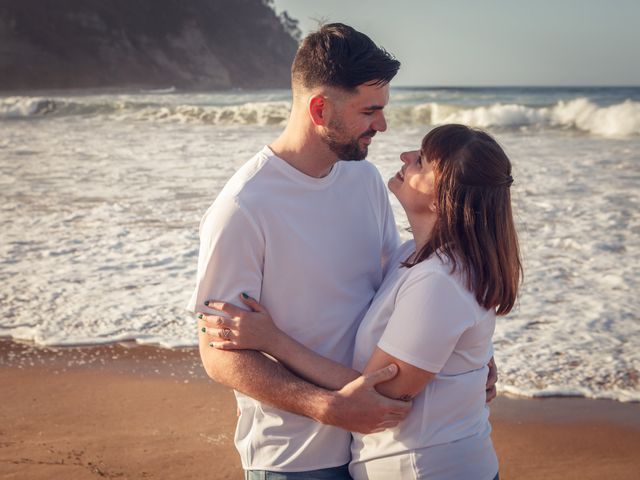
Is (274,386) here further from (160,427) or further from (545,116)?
(545,116)

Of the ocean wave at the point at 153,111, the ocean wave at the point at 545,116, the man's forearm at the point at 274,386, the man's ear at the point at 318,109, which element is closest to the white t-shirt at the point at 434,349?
the man's forearm at the point at 274,386

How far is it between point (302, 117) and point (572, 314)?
3.39 metres

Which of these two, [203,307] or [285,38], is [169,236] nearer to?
[203,307]

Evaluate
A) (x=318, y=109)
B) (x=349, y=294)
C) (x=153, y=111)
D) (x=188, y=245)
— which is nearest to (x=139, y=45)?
A: (x=153, y=111)

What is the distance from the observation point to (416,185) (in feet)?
6.77

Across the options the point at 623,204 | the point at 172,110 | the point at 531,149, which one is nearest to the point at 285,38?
the point at 172,110

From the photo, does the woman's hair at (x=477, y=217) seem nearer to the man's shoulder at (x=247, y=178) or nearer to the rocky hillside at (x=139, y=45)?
the man's shoulder at (x=247, y=178)

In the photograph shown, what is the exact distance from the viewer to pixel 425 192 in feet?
6.68

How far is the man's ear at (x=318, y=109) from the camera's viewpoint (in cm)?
215

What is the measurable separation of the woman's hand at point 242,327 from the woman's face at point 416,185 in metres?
0.48

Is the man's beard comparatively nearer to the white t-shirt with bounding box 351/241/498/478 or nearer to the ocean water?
the white t-shirt with bounding box 351/241/498/478

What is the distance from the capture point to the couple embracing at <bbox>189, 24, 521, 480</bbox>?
188 cm

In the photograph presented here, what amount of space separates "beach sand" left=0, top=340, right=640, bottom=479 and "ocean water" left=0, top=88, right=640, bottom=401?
0.93 ft

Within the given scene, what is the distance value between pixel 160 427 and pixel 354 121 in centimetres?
200
